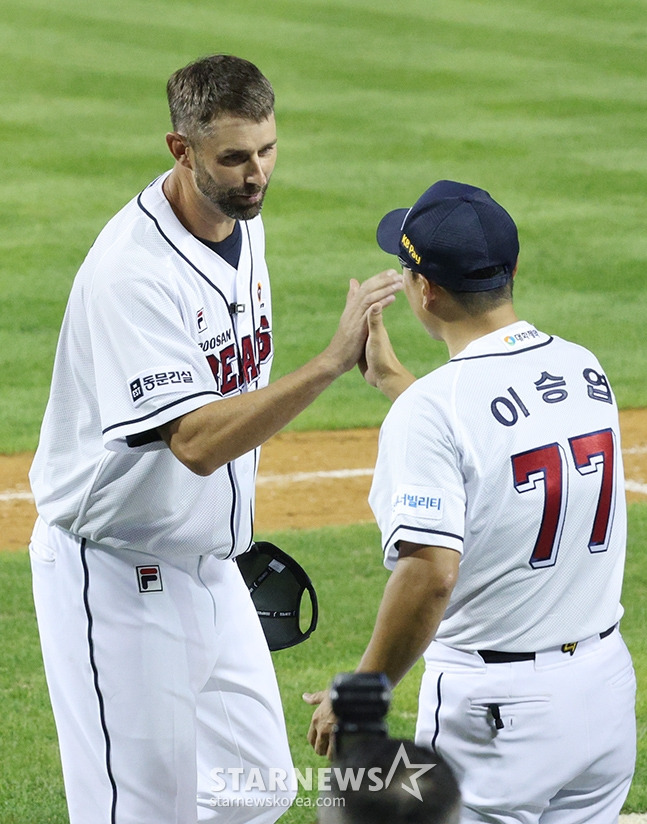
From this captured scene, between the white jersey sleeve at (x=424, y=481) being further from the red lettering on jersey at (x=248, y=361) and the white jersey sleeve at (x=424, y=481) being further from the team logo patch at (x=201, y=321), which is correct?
the red lettering on jersey at (x=248, y=361)

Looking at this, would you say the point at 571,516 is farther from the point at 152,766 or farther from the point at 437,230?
the point at 152,766

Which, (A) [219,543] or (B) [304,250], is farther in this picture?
(B) [304,250]

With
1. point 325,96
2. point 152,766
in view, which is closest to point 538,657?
point 152,766

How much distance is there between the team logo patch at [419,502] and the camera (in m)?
2.89

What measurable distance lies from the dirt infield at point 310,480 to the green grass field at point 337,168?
333mm

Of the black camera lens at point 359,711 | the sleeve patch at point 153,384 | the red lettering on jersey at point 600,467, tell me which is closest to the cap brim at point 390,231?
the sleeve patch at point 153,384

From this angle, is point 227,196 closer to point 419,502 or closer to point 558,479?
point 419,502

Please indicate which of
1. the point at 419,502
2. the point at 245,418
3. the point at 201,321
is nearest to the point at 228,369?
the point at 201,321

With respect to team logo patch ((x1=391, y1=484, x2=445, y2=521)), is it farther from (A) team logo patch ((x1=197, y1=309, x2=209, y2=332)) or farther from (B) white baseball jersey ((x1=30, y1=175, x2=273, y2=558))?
(A) team logo patch ((x1=197, y1=309, x2=209, y2=332))

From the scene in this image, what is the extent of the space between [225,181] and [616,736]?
5.77ft

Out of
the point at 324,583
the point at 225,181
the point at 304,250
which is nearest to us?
the point at 225,181

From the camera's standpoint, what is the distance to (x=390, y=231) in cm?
366

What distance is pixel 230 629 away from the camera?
3945mm

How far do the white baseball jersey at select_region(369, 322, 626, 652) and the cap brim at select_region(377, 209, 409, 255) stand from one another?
0.61 meters
